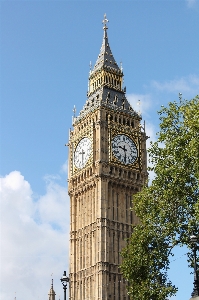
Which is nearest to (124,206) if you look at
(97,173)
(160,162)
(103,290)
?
(97,173)

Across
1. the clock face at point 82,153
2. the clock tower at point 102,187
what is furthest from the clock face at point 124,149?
the clock face at point 82,153

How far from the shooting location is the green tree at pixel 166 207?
1524 inches

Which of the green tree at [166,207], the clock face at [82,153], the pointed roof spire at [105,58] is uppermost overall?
the pointed roof spire at [105,58]

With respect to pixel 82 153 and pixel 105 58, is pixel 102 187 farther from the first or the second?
pixel 105 58

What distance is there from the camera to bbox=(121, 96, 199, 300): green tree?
3872 centimetres

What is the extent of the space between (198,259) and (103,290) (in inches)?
1322

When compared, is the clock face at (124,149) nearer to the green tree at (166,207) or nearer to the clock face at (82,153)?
the clock face at (82,153)

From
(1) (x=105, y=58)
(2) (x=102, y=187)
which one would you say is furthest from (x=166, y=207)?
(1) (x=105, y=58)

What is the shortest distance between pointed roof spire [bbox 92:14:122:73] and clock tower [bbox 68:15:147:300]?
3980 mm

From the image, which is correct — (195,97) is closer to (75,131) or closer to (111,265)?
(111,265)

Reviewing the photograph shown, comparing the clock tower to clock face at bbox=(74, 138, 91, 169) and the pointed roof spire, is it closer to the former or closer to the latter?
clock face at bbox=(74, 138, 91, 169)

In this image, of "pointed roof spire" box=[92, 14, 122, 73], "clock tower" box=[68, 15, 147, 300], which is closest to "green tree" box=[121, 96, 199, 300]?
"clock tower" box=[68, 15, 147, 300]

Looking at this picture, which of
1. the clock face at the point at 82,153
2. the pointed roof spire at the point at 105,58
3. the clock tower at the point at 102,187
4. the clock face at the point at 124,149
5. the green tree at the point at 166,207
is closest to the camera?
the green tree at the point at 166,207

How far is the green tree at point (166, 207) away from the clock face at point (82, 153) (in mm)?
36759
